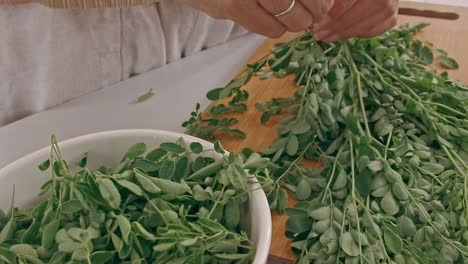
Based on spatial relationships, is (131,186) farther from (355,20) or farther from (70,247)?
(355,20)

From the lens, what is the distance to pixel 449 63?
770 mm

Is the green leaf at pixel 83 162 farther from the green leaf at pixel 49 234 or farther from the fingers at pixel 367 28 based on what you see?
the fingers at pixel 367 28

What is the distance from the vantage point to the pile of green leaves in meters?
0.46

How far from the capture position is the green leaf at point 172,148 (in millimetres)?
436

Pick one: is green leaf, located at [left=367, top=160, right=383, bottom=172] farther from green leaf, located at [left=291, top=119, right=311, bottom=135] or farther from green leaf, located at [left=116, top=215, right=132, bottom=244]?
green leaf, located at [left=116, top=215, right=132, bottom=244]

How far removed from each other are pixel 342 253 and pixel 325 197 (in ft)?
0.21

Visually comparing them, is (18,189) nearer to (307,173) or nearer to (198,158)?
(198,158)

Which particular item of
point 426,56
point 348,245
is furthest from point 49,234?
point 426,56

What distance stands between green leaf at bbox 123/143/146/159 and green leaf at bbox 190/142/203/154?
0.04 meters

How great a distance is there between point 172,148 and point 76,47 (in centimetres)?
31

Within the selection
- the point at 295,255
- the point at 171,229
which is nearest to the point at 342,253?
the point at 295,255

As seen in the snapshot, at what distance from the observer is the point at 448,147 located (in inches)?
22.1

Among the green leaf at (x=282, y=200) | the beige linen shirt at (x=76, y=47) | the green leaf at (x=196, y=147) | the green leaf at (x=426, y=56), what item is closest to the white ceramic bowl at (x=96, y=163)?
the green leaf at (x=196, y=147)

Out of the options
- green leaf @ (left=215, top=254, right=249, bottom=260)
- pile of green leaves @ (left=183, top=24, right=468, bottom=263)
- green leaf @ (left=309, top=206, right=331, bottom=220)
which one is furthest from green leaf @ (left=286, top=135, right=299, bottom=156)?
green leaf @ (left=215, top=254, right=249, bottom=260)
